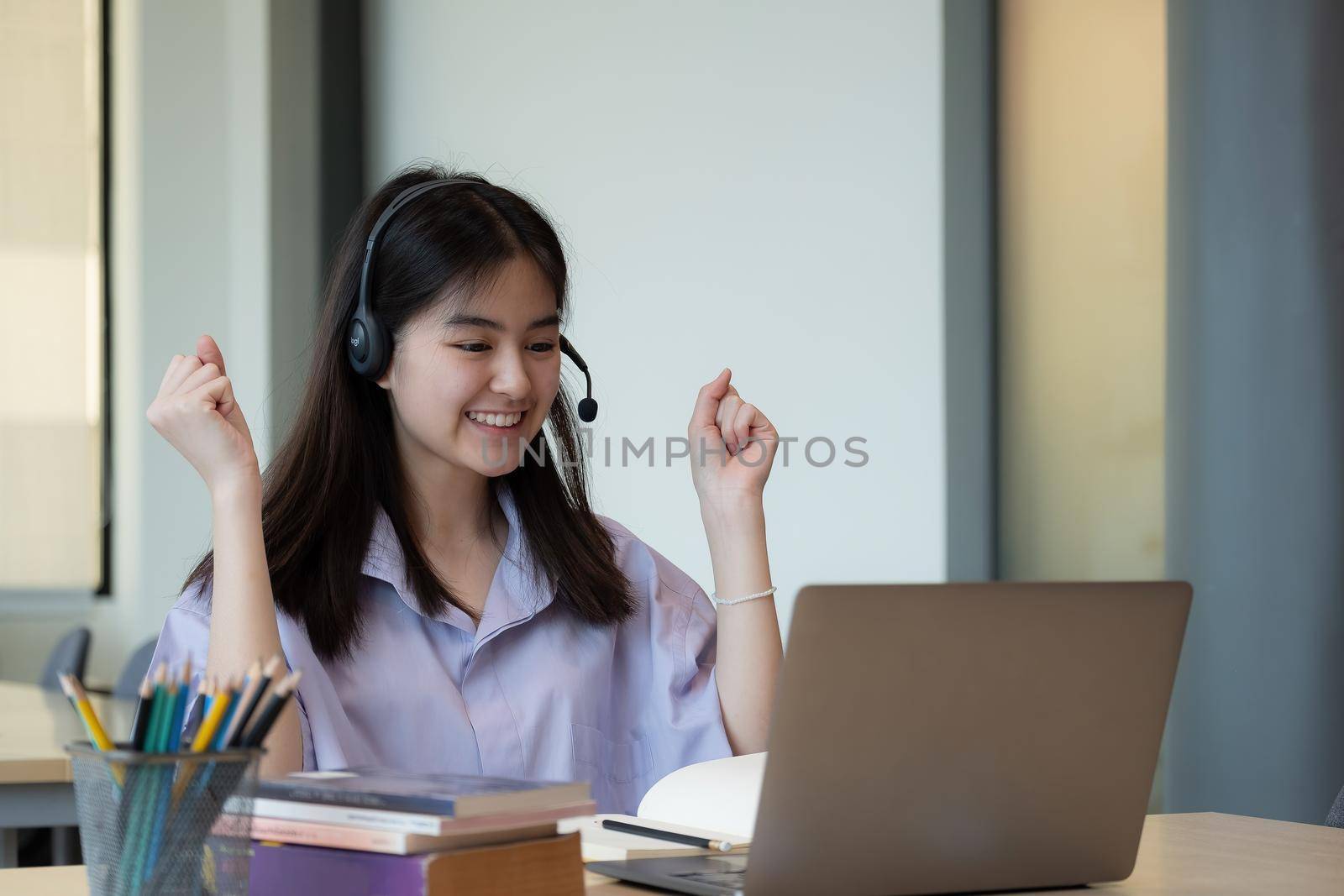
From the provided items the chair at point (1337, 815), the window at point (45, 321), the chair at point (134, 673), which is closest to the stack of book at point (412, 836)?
the chair at point (1337, 815)

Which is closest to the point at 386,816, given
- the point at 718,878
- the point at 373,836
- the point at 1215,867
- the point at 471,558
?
the point at 373,836

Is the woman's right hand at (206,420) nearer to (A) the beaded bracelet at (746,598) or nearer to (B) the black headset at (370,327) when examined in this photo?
(B) the black headset at (370,327)

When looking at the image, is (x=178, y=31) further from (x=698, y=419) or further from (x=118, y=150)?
(x=698, y=419)

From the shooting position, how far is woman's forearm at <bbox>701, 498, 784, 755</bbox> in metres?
1.75

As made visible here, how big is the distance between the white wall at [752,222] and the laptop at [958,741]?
1802 millimetres

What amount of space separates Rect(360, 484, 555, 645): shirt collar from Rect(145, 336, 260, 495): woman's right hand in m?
0.23

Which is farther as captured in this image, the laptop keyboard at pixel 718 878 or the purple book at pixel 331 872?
the laptop keyboard at pixel 718 878

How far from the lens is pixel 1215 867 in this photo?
1.16m

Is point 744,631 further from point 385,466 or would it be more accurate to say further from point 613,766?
point 385,466

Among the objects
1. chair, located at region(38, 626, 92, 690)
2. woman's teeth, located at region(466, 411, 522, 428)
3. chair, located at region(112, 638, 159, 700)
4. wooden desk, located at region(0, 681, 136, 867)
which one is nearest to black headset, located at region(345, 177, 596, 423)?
woman's teeth, located at region(466, 411, 522, 428)

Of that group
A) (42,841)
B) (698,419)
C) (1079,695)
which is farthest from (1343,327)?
(42,841)

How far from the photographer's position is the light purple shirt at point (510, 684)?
1.62 meters

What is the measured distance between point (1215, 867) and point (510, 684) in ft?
2.65

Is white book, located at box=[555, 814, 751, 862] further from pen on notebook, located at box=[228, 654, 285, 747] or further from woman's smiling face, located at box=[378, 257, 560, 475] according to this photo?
woman's smiling face, located at box=[378, 257, 560, 475]
